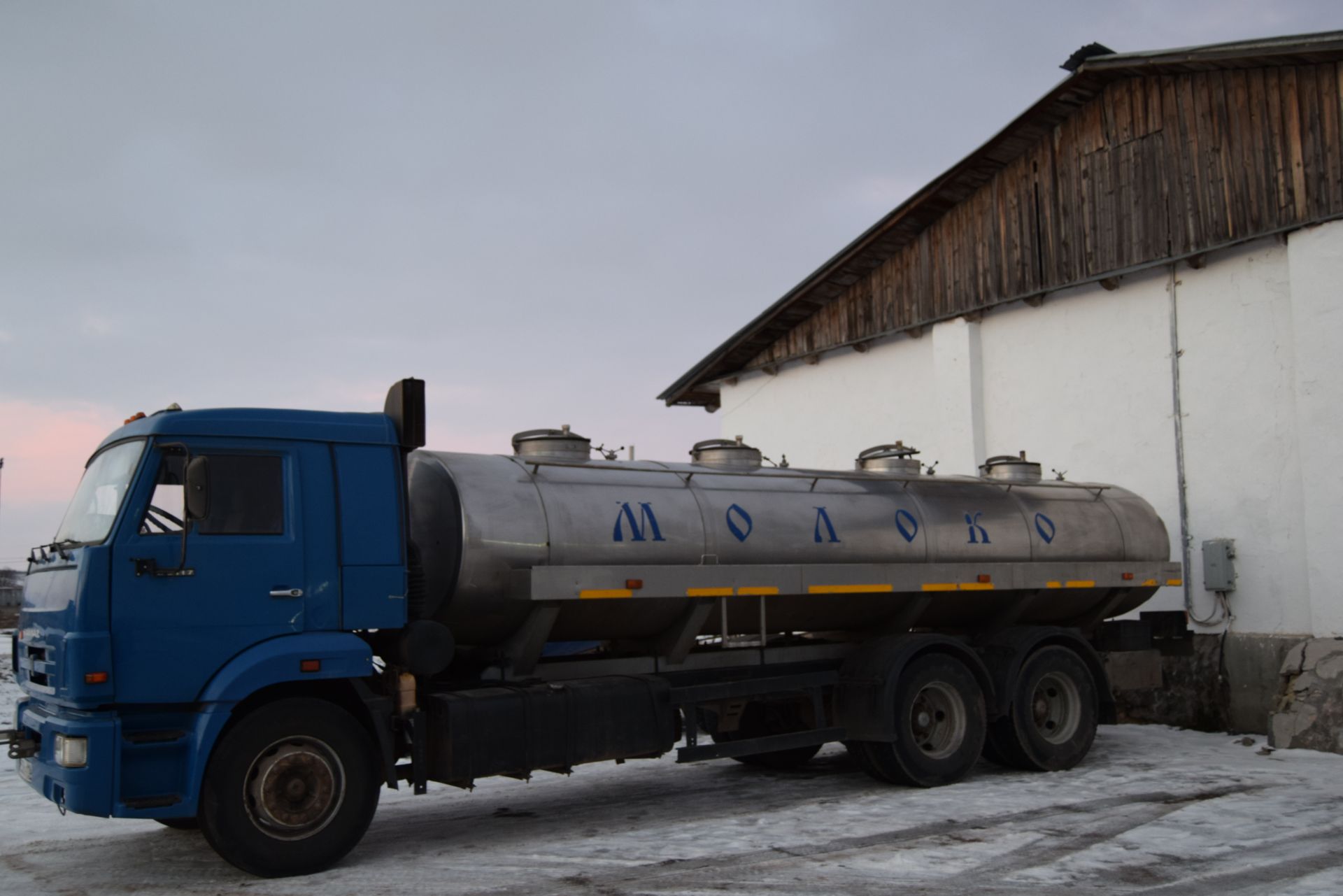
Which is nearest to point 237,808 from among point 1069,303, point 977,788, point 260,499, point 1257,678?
point 260,499

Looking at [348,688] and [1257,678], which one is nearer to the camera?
[348,688]

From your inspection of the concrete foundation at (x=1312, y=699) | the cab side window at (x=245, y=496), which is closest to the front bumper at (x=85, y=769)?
the cab side window at (x=245, y=496)

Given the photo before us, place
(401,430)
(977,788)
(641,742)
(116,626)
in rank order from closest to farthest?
(116,626) < (401,430) < (641,742) < (977,788)

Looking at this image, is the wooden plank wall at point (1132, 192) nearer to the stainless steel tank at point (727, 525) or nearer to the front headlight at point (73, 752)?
the stainless steel tank at point (727, 525)

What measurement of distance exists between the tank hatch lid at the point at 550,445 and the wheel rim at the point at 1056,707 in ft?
17.6

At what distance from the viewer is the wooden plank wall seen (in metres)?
13.6

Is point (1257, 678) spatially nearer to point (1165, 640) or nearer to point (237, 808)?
point (1165, 640)

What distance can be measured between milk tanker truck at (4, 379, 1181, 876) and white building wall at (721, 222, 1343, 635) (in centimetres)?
248

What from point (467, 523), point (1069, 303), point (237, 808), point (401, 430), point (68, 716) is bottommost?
point (237, 808)

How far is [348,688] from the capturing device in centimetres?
805

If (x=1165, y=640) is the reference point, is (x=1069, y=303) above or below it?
above

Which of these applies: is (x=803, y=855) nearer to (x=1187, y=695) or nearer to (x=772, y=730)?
(x=772, y=730)

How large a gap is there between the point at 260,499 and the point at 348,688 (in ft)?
4.66

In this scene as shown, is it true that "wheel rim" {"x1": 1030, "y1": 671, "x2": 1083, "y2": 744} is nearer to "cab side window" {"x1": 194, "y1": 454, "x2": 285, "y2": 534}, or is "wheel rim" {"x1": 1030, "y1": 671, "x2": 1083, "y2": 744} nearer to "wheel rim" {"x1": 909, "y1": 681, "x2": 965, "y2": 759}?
"wheel rim" {"x1": 909, "y1": 681, "x2": 965, "y2": 759}
